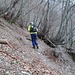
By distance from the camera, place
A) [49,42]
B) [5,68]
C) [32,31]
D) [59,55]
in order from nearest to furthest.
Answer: [5,68], [32,31], [59,55], [49,42]

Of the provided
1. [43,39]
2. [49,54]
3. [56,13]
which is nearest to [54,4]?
[56,13]

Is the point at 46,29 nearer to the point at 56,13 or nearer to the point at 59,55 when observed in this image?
the point at 56,13

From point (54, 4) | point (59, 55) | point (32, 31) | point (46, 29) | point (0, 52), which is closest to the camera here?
point (0, 52)

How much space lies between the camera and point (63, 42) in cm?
2823

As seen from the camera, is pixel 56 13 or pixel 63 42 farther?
pixel 56 13

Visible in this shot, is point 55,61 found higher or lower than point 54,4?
lower

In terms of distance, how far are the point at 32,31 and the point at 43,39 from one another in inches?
356

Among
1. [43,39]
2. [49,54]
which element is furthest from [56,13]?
[49,54]

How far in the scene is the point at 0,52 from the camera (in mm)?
10234

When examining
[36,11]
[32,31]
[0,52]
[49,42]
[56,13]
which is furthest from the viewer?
[36,11]

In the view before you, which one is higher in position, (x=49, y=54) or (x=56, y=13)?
(x=56, y=13)

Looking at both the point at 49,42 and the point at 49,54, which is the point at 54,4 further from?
the point at 49,54

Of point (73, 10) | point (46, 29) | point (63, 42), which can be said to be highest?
point (73, 10)

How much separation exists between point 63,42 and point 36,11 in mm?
10589
